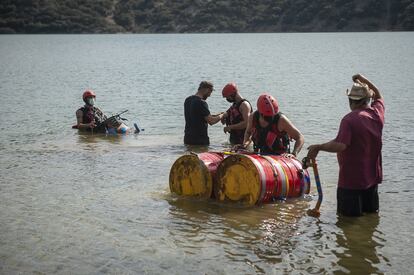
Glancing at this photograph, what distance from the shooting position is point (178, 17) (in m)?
143

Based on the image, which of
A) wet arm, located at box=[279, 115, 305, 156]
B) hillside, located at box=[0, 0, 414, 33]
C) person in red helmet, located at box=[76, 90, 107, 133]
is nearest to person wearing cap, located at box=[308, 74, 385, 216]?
wet arm, located at box=[279, 115, 305, 156]

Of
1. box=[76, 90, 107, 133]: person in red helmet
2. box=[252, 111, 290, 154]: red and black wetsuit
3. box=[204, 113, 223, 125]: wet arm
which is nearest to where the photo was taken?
box=[252, 111, 290, 154]: red and black wetsuit

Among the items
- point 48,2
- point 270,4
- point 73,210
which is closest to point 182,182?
point 73,210

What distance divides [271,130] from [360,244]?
2930 mm

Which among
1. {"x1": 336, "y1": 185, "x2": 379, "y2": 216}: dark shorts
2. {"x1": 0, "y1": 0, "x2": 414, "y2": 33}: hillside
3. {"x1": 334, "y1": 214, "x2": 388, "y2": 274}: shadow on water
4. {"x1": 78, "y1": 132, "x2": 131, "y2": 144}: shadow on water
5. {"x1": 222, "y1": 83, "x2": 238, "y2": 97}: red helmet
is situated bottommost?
{"x1": 334, "y1": 214, "x2": 388, "y2": 274}: shadow on water

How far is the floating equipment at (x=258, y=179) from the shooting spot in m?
10.4

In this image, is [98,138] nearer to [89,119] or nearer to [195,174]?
[89,119]

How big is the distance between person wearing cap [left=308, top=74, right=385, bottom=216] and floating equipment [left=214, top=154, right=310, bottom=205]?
1.21 meters

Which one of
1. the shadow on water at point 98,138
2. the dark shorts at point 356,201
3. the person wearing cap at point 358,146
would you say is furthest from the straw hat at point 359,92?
the shadow on water at point 98,138

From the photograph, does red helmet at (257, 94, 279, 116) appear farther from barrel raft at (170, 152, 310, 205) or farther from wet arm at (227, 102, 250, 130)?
wet arm at (227, 102, 250, 130)

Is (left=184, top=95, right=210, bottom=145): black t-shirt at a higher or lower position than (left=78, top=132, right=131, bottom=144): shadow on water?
higher

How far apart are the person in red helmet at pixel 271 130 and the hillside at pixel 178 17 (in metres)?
109

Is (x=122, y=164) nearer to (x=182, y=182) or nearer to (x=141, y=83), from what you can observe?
(x=182, y=182)

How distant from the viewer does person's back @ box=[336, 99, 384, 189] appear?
915cm
